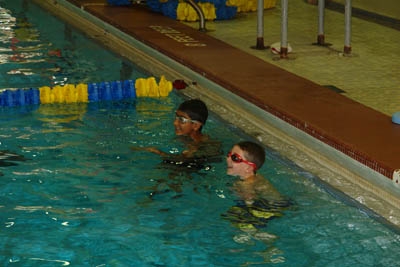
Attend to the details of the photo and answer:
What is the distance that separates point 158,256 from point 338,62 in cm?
440

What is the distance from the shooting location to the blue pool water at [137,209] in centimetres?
440

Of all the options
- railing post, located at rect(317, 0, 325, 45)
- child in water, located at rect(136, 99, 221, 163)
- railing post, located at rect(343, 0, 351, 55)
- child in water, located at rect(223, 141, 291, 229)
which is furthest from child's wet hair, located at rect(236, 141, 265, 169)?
railing post, located at rect(317, 0, 325, 45)

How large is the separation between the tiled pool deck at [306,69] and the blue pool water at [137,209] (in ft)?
1.27

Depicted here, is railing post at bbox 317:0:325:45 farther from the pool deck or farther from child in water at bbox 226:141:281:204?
child in water at bbox 226:141:281:204

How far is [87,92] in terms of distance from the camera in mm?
7316

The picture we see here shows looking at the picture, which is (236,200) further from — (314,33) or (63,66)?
(314,33)

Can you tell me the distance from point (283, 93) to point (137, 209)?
2336 mm

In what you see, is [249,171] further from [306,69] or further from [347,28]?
[347,28]

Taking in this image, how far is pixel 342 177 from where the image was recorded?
5.43 metres

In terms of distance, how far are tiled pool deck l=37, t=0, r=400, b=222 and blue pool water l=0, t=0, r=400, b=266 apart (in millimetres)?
387

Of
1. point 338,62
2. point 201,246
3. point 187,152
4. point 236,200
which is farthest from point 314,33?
point 201,246

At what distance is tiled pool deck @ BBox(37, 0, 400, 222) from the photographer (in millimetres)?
5805

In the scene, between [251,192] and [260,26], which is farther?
[260,26]

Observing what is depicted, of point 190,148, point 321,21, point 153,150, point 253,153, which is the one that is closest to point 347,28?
point 321,21
